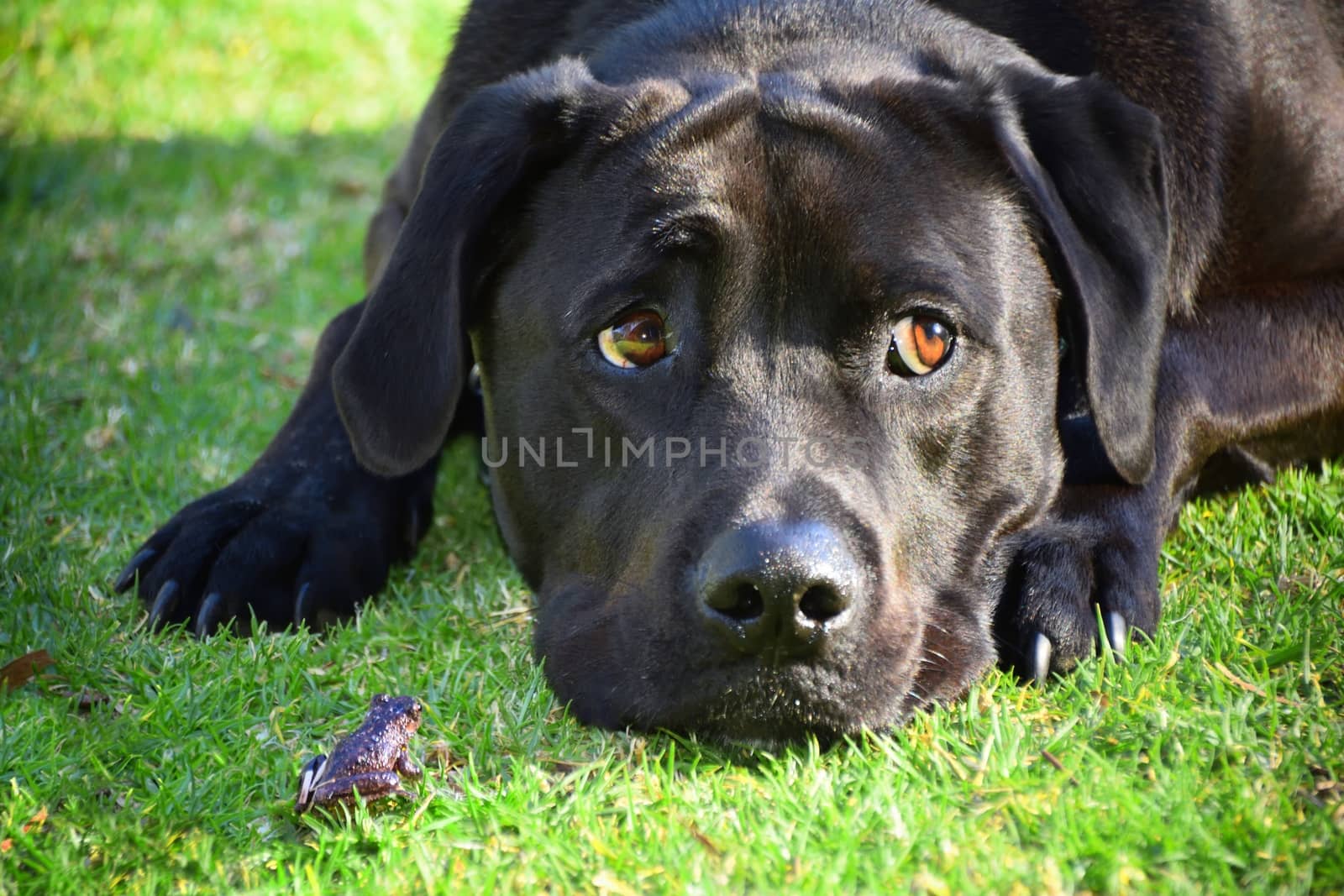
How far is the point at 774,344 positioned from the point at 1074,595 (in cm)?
73

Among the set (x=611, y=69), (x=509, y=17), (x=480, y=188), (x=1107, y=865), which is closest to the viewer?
(x=1107, y=865)

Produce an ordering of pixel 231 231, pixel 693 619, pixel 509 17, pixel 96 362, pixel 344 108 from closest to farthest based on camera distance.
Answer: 1. pixel 693 619
2. pixel 509 17
3. pixel 96 362
4. pixel 231 231
5. pixel 344 108

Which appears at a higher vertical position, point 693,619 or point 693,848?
point 693,619

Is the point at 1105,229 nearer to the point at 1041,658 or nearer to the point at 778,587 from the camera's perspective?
the point at 1041,658

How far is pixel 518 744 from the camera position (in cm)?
230

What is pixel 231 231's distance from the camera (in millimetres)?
5512

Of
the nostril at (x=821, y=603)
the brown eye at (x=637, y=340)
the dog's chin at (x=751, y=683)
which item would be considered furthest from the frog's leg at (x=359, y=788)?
the brown eye at (x=637, y=340)

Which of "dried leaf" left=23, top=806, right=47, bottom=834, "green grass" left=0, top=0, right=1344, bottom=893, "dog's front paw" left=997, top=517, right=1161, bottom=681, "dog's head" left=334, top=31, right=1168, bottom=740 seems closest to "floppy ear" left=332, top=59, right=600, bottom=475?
"dog's head" left=334, top=31, right=1168, bottom=740

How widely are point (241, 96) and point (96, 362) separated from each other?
11.1 ft

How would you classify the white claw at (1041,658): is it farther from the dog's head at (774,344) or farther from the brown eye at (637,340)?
the brown eye at (637,340)

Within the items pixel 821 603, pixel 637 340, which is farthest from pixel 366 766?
pixel 637 340

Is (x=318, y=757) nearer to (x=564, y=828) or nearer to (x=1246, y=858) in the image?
(x=564, y=828)

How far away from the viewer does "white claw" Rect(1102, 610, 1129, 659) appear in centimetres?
238

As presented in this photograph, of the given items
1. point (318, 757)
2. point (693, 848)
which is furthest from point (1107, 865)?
point (318, 757)
